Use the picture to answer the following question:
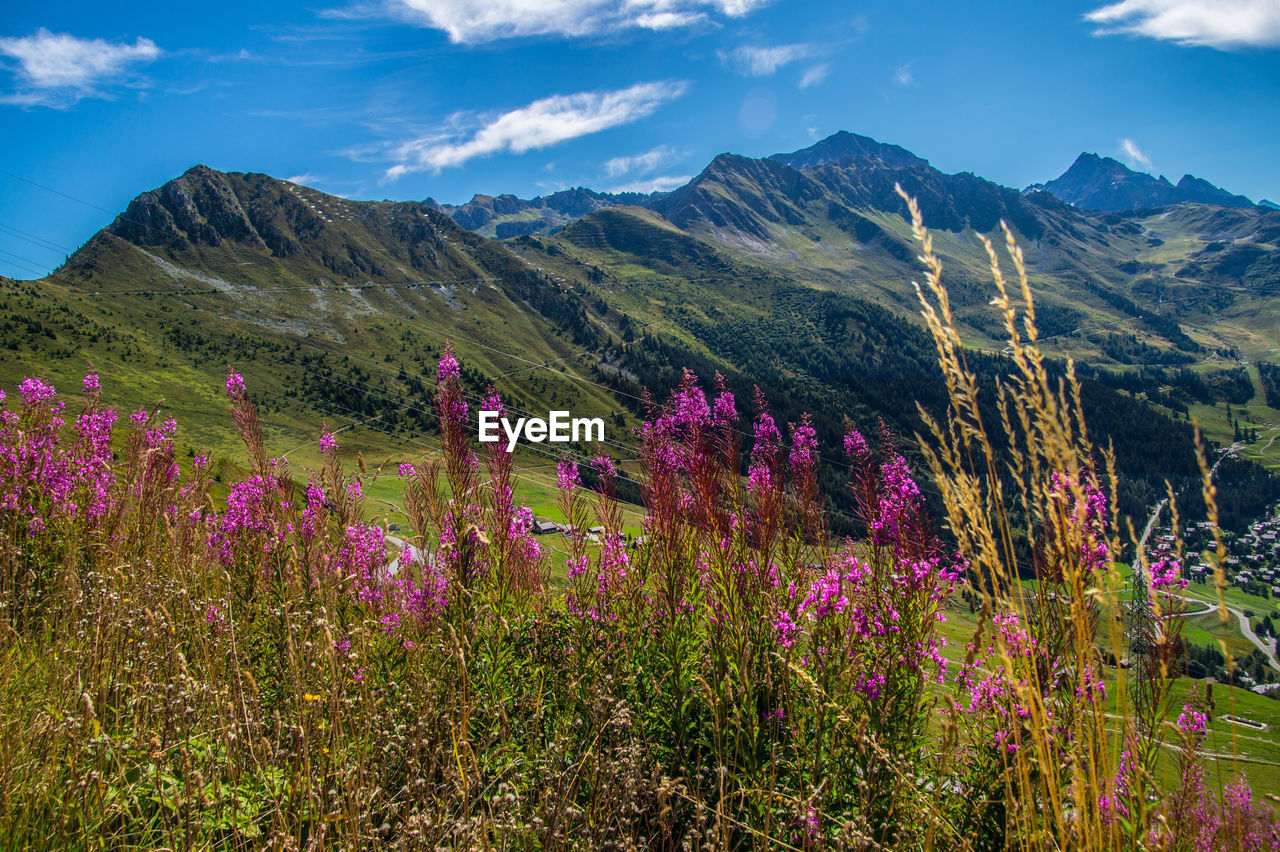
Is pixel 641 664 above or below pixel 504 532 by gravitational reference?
below

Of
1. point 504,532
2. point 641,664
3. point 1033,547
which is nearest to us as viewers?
point 1033,547

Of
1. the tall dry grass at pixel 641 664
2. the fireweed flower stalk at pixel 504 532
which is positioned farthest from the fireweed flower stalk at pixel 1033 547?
the fireweed flower stalk at pixel 504 532

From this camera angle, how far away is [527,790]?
318 cm

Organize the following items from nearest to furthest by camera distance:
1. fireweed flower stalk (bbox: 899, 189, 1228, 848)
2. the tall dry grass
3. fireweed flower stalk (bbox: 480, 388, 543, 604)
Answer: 1. fireweed flower stalk (bbox: 899, 189, 1228, 848)
2. the tall dry grass
3. fireweed flower stalk (bbox: 480, 388, 543, 604)

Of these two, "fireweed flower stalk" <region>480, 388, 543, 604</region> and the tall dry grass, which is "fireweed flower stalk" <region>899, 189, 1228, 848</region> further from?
"fireweed flower stalk" <region>480, 388, 543, 604</region>

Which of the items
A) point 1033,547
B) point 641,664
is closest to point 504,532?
point 641,664

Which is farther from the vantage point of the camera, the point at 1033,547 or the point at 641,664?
the point at 641,664

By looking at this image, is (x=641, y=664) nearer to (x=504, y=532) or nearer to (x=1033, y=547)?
(x=504, y=532)

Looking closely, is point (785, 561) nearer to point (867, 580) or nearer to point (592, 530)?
point (867, 580)

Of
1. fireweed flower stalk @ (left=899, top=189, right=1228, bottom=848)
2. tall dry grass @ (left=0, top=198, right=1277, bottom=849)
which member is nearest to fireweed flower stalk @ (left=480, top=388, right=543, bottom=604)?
tall dry grass @ (left=0, top=198, right=1277, bottom=849)

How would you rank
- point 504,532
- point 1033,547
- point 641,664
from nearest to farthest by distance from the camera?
point 1033,547
point 504,532
point 641,664

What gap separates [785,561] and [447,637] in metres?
2.75

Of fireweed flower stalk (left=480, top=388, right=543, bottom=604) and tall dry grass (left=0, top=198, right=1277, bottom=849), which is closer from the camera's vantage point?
tall dry grass (left=0, top=198, right=1277, bottom=849)

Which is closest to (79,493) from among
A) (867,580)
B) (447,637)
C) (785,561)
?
(447,637)
